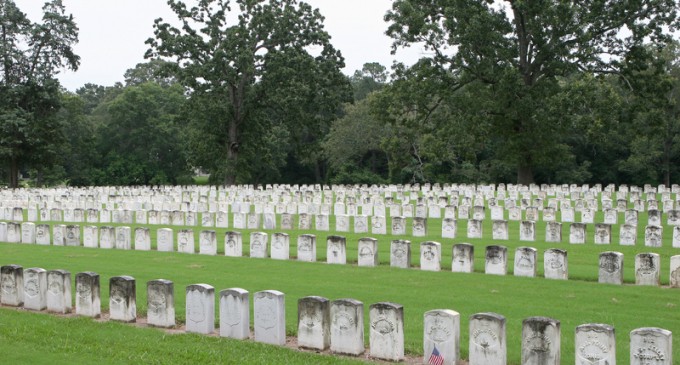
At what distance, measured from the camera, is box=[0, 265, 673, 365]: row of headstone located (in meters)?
6.21

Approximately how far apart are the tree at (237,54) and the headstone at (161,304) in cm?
3026

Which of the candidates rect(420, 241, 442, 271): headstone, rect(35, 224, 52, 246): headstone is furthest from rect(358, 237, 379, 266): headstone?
rect(35, 224, 52, 246): headstone

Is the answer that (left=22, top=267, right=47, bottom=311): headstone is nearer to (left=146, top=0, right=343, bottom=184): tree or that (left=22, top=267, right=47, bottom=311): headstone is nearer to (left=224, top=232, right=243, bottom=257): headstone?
(left=224, top=232, right=243, bottom=257): headstone

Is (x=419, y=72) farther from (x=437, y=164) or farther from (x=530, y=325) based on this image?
(x=530, y=325)

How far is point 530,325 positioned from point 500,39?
80.7ft

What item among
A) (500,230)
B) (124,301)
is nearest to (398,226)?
(500,230)

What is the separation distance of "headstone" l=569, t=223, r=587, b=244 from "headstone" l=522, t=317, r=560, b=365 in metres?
9.34

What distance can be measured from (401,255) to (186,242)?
16.2ft

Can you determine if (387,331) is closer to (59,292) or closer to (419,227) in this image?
(59,292)

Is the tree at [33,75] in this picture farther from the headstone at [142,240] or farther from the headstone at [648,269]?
the headstone at [648,269]

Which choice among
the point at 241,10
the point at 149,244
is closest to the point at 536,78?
the point at 241,10

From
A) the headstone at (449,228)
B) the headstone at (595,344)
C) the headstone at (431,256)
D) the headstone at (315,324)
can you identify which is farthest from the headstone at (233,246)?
the headstone at (595,344)

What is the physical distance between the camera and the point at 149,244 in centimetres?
1555

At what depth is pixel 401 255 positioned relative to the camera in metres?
12.7
